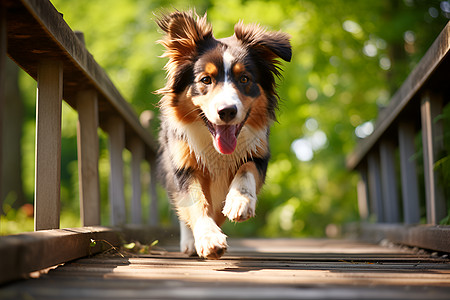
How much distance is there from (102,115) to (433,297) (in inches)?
124

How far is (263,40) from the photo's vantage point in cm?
341

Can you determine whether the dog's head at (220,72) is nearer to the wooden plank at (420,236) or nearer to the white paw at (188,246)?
the white paw at (188,246)

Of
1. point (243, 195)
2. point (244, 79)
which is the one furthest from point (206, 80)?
point (243, 195)

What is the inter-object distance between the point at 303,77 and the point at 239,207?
20.8ft

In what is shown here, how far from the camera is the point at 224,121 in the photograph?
116 inches

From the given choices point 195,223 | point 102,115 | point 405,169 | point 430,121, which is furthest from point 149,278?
point 405,169

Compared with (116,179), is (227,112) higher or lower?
higher

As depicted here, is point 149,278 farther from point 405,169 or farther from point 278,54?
point 405,169

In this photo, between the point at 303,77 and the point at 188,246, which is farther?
the point at 303,77

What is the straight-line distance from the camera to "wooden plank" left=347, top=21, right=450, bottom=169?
2.79 m

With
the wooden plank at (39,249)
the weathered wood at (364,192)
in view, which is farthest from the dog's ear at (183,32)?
the weathered wood at (364,192)

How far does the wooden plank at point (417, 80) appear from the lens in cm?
279

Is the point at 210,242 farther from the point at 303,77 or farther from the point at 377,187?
the point at 303,77

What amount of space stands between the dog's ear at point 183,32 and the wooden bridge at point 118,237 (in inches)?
20.9
